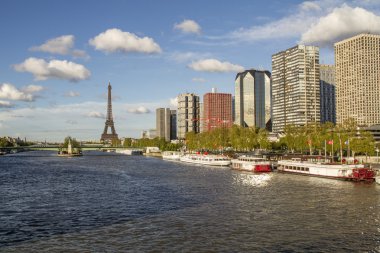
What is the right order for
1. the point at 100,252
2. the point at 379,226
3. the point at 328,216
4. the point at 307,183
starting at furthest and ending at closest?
the point at 307,183, the point at 328,216, the point at 379,226, the point at 100,252

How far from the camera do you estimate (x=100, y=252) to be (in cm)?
5025

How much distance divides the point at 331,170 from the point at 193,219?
241ft

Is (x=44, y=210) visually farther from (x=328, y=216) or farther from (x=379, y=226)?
(x=379, y=226)

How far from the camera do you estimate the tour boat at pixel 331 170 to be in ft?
387

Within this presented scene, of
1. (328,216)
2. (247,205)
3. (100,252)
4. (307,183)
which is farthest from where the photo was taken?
(307,183)

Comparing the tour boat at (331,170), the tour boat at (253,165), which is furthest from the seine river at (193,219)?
the tour boat at (253,165)

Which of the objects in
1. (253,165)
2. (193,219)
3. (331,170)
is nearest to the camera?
(193,219)

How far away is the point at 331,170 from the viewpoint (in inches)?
5084

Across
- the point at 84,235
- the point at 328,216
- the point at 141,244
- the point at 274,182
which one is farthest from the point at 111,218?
the point at 274,182

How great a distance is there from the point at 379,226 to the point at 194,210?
2978 centimetres

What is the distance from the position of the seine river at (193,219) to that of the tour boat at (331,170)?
26.6 ft

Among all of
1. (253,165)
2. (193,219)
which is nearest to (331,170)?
(253,165)

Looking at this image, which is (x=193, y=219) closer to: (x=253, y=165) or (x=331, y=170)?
(x=331, y=170)

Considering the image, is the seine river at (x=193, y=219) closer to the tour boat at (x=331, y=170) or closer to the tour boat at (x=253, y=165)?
the tour boat at (x=331, y=170)
